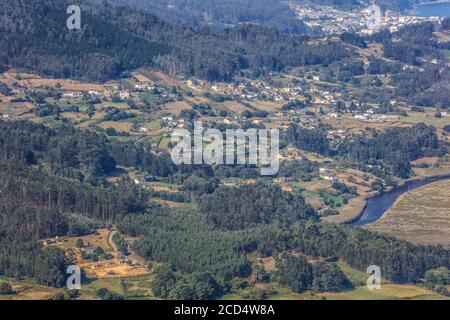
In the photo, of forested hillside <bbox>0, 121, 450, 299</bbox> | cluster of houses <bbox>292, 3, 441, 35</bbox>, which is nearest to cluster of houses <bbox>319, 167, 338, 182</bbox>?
forested hillside <bbox>0, 121, 450, 299</bbox>

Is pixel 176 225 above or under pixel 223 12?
under

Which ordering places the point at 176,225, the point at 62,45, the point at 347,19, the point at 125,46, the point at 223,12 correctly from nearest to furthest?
the point at 176,225 < the point at 62,45 < the point at 125,46 < the point at 347,19 < the point at 223,12

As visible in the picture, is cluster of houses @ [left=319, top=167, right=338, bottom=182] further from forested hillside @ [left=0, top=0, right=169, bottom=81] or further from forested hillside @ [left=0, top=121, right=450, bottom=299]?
forested hillside @ [left=0, top=0, right=169, bottom=81]

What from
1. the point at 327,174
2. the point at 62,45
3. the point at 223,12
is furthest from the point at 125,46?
the point at 223,12

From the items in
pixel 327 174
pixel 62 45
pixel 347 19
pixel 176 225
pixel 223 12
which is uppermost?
pixel 62 45

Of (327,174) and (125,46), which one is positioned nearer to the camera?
(327,174)

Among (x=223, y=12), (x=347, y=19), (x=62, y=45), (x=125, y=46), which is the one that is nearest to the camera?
(x=62, y=45)


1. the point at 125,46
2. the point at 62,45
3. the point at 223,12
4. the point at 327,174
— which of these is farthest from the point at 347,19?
the point at 327,174

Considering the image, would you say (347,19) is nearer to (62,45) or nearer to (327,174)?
(62,45)

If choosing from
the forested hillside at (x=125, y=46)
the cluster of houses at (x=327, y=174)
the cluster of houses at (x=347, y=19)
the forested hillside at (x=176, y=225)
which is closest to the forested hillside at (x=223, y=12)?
the cluster of houses at (x=347, y=19)

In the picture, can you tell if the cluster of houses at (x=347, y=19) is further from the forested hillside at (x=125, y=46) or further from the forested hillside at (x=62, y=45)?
the forested hillside at (x=62, y=45)

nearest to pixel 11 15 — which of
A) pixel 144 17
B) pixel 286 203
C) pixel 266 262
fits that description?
pixel 144 17
